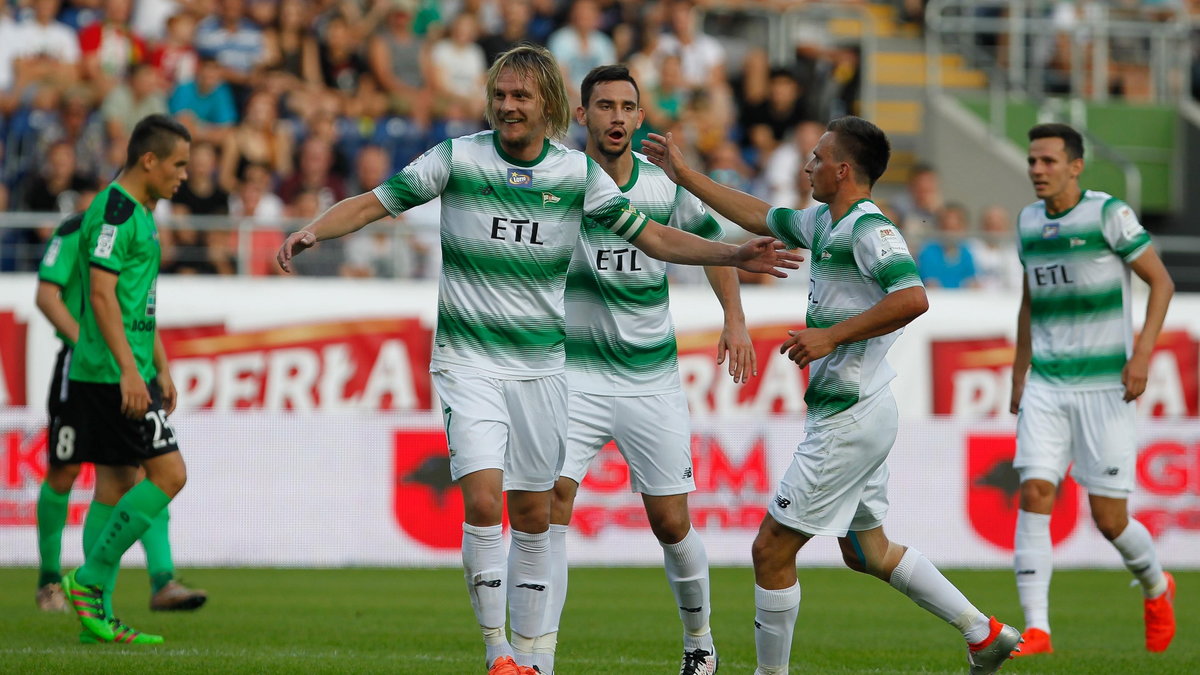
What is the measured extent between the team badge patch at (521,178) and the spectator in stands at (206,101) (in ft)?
34.8

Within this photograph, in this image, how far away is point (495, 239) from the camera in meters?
6.84

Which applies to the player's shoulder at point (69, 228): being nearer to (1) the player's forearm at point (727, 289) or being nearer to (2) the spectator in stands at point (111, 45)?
(1) the player's forearm at point (727, 289)

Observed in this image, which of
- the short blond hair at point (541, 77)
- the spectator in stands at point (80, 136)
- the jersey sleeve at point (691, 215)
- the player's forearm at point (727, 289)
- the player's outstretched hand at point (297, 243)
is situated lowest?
the player's forearm at point (727, 289)

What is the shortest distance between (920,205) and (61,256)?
1024 cm

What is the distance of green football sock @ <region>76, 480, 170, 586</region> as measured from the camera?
830 cm

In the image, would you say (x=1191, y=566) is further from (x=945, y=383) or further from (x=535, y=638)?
(x=535, y=638)

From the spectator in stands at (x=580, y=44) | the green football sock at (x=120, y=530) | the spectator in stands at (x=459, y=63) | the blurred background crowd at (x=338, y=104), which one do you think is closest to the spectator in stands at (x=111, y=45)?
the blurred background crowd at (x=338, y=104)

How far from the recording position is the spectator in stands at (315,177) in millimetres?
16250

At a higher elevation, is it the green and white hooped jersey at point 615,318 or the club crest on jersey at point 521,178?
the club crest on jersey at point 521,178

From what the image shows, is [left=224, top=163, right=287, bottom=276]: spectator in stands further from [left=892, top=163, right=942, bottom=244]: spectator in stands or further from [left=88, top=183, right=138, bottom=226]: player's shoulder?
[left=892, top=163, right=942, bottom=244]: spectator in stands

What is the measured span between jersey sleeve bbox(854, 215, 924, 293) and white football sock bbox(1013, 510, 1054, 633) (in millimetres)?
3063

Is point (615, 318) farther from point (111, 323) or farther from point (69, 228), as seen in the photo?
point (69, 228)

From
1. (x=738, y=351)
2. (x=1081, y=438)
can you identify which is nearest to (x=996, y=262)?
(x=1081, y=438)

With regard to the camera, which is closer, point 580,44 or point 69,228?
point 69,228
